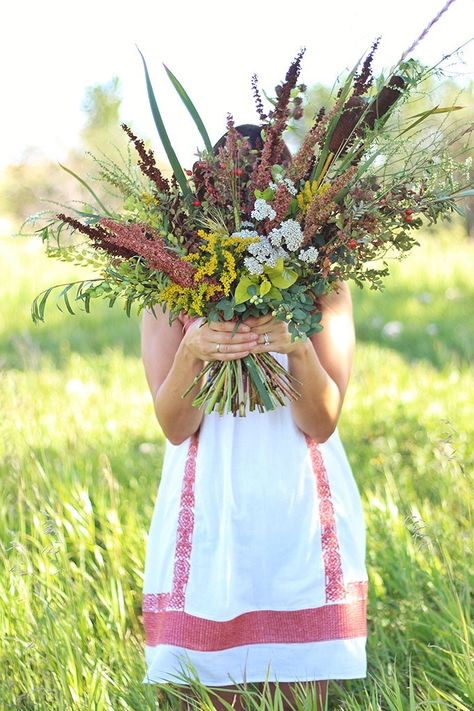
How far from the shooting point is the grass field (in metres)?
2.32

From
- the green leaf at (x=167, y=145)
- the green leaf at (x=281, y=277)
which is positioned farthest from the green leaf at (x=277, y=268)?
the green leaf at (x=167, y=145)

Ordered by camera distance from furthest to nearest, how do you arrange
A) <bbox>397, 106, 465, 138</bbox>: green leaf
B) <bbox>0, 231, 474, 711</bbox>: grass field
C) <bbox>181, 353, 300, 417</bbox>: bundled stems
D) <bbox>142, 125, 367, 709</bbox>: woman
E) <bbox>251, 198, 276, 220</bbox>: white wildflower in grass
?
<bbox>0, 231, 474, 711</bbox>: grass field → <bbox>142, 125, 367, 709</bbox>: woman → <bbox>181, 353, 300, 417</bbox>: bundled stems → <bbox>397, 106, 465, 138</bbox>: green leaf → <bbox>251, 198, 276, 220</bbox>: white wildflower in grass

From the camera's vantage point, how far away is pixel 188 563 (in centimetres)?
218

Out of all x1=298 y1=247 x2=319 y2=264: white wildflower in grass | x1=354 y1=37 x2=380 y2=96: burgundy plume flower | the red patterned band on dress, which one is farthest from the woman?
x1=354 y1=37 x2=380 y2=96: burgundy plume flower

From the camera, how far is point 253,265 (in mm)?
1764

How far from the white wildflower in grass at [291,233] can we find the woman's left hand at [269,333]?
8.8 inches

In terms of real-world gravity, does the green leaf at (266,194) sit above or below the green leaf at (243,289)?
above

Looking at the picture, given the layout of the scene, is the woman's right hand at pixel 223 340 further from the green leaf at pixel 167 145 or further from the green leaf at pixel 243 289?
the green leaf at pixel 167 145

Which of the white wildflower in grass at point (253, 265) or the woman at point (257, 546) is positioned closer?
the white wildflower in grass at point (253, 265)

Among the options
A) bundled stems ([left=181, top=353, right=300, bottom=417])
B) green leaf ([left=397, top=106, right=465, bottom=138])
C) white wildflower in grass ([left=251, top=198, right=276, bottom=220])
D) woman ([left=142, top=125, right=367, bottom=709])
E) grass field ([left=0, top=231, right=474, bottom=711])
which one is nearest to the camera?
white wildflower in grass ([left=251, top=198, right=276, bottom=220])

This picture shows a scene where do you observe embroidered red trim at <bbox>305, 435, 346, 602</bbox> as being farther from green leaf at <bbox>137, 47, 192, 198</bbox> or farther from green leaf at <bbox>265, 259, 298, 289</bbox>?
green leaf at <bbox>137, 47, 192, 198</bbox>

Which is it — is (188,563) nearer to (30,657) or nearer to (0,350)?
(30,657)

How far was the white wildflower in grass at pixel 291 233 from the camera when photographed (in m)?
1.75

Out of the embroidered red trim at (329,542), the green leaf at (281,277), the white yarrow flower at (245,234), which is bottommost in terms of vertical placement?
the embroidered red trim at (329,542)
